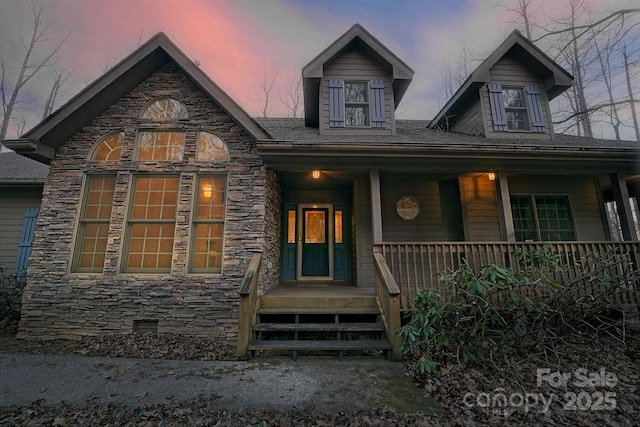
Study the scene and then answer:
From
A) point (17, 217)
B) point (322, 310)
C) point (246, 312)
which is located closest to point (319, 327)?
point (322, 310)

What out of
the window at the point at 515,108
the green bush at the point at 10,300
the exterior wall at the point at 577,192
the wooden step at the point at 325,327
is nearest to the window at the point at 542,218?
the exterior wall at the point at 577,192

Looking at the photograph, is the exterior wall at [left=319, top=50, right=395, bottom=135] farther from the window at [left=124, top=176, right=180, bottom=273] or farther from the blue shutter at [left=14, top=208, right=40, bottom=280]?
the blue shutter at [left=14, top=208, right=40, bottom=280]

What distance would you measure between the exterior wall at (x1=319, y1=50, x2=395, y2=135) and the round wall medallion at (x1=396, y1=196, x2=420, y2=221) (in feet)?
5.56

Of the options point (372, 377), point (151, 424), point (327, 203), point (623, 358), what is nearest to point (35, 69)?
point (327, 203)

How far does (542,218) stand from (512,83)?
3441 mm

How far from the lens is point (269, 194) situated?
6.05 meters

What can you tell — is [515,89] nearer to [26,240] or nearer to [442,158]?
[442,158]

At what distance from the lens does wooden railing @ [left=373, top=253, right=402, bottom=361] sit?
12.8 feet

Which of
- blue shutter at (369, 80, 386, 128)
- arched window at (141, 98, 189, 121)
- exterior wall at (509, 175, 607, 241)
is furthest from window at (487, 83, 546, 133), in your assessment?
arched window at (141, 98, 189, 121)

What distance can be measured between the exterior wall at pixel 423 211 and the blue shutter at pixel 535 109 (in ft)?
8.02

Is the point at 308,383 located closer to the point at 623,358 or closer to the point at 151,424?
the point at 151,424

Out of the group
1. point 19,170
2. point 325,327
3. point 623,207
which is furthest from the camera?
point 19,170

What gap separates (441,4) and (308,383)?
11.7m

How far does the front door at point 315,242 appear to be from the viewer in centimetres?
750
